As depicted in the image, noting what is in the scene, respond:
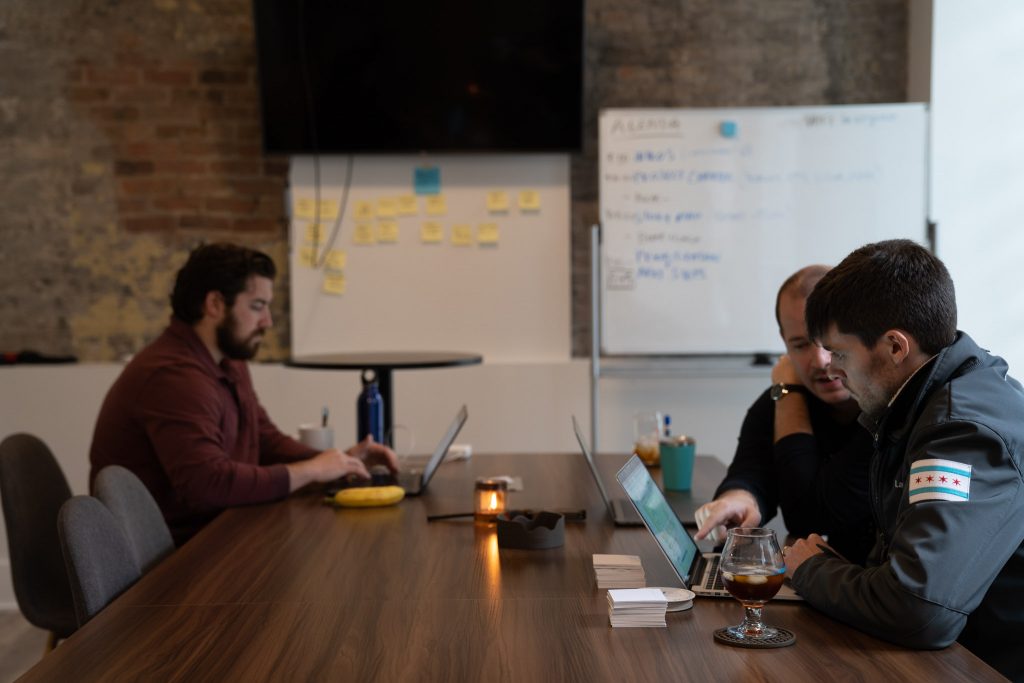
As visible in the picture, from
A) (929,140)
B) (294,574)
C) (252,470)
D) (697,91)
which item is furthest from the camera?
(697,91)


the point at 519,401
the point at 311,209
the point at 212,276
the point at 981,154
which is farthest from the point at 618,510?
the point at 981,154

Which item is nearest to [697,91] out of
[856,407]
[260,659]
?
[856,407]

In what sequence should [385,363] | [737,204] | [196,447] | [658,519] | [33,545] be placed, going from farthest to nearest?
[737,204]
[385,363]
[196,447]
[33,545]
[658,519]

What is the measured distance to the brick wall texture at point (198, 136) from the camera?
187 inches

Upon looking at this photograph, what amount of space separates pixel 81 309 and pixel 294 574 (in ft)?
11.0

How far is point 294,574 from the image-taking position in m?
1.85

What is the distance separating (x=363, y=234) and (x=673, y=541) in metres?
3.19

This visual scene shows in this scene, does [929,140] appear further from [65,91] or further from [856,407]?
[65,91]

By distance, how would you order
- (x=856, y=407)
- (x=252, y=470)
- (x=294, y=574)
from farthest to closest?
1. (x=252, y=470)
2. (x=856, y=407)
3. (x=294, y=574)

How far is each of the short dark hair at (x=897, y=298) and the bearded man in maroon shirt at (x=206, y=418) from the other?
4.67ft

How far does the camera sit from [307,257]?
471 centimetres

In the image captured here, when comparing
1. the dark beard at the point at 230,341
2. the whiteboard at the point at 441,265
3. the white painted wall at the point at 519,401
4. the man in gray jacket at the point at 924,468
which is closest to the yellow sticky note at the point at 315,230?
the whiteboard at the point at 441,265

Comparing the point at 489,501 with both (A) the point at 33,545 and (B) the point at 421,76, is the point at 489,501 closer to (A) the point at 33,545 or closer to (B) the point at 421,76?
(A) the point at 33,545

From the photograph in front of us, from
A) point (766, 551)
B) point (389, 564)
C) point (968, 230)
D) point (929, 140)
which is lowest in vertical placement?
point (389, 564)
